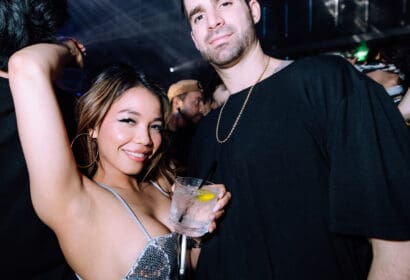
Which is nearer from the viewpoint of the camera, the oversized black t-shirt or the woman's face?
the oversized black t-shirt

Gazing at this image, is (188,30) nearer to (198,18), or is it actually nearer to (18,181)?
(198,18)

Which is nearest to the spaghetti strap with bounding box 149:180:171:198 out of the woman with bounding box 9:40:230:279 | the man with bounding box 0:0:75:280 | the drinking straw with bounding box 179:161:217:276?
the woman with bounding box 9:40:230:279

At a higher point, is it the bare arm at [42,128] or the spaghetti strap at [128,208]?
the bare arm at [42,128]

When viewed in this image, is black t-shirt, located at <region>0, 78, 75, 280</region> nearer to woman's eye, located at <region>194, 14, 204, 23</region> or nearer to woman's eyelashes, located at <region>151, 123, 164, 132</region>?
woman's eyelashes, located at <region>151, 123, 164, 132</region>

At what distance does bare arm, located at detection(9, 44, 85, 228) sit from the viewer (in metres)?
1.25

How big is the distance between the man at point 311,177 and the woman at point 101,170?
7.2 inches

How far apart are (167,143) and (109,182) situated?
25.4 inches

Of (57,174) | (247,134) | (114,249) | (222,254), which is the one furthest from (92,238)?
(247,134)

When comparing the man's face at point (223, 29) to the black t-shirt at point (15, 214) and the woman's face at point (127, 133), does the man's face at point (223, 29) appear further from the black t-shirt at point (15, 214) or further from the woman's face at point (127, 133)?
the black t-shirt at point (15, 214)

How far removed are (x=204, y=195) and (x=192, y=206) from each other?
0.10 metres

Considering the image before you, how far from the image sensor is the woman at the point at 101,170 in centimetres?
128

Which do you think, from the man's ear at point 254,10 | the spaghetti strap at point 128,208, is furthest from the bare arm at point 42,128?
the man's ear at point 254,10

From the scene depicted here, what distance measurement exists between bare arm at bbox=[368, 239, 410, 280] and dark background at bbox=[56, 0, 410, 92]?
688cm

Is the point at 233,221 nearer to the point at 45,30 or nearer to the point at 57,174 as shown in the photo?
the point at 57,174
